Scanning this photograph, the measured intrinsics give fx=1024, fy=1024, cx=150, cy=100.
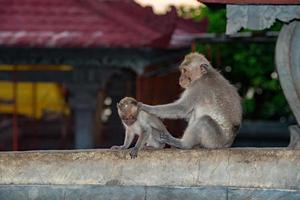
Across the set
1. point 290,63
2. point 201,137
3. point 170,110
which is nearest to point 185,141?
point 201,137

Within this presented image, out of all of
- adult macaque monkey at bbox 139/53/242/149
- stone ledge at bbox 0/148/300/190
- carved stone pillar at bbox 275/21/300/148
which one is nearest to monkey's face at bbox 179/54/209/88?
adult macaque monkey at bbox 139/53/242/149

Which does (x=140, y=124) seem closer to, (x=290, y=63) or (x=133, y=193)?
(x=133, y=193)

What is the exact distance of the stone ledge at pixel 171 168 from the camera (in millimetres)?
8953

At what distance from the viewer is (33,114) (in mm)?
19141

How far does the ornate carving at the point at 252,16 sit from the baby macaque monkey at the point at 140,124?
1.13 metres

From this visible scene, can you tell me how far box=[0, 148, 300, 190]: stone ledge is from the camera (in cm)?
895

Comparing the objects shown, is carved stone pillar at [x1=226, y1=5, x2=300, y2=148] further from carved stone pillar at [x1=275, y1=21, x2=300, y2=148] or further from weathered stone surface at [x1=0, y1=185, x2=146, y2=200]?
weathered stone surface at [x1=0, y1=185, x2=146, y2=200]

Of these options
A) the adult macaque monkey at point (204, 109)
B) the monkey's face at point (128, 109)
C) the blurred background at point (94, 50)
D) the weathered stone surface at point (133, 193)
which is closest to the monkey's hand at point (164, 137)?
the adult macaque monkey at point (204, 109)

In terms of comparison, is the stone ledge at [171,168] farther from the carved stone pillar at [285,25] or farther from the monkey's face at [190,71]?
the monkey's face at [190,71]

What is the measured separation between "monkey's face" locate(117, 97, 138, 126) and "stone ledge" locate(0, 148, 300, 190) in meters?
0.58

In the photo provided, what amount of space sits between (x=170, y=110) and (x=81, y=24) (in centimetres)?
410

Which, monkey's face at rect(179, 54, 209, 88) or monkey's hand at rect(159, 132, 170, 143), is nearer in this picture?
monkey's hand at rect(159, 132, 170, 143)

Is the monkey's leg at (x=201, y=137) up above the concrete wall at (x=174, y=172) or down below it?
above

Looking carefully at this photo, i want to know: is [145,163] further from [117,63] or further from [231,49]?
[231,49]
